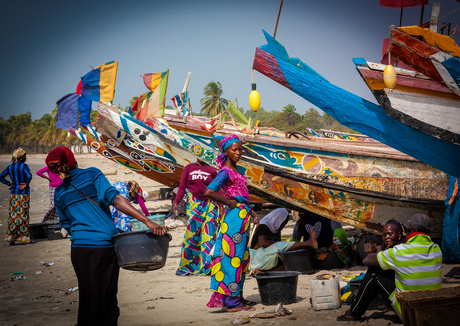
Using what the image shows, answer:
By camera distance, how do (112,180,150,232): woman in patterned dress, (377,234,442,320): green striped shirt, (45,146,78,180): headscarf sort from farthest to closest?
(112,180,150,232): woman in patterned dress < (377,234,442,320): green striped shirt < (45,146,78,180): headscarf

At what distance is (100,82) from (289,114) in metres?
57.0

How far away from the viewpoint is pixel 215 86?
5750cm

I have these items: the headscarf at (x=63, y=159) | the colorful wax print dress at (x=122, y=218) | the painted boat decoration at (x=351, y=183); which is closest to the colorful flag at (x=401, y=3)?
the painted boat decoration at (x=351, y=183)

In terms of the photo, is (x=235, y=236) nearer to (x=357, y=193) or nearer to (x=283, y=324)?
(x=283, y=324)

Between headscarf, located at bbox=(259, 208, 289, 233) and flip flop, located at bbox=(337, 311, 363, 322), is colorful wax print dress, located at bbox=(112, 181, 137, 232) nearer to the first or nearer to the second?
headscarf, located at bbox=(259, 208, 289, 233)

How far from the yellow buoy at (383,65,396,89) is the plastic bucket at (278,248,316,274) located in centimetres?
219

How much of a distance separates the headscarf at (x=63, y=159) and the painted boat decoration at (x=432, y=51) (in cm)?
337

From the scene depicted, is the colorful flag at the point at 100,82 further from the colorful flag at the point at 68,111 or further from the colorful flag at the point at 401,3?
the colorful flag at the point at 401,3

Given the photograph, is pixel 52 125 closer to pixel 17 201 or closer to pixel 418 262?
pixel 17 201

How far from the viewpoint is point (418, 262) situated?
3027mm

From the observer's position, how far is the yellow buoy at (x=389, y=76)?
166 inches

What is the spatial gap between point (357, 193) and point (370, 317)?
9.60ft

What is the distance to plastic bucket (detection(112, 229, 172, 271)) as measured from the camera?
2967 millimetres

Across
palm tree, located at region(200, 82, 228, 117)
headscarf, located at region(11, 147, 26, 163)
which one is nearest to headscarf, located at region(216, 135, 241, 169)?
headscarf, located at region(11, 147, 26, 163)
